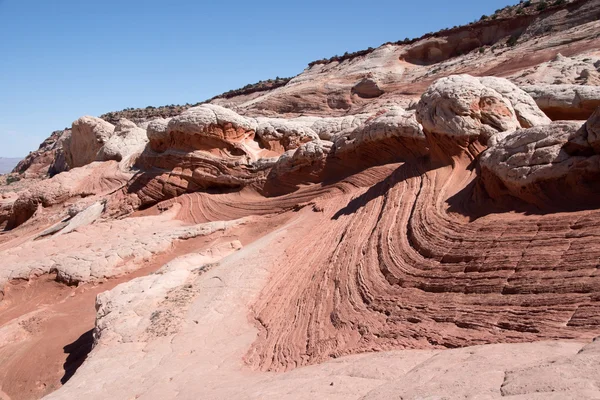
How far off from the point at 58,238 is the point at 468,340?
10322 mm

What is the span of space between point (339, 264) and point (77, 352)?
4328 mm

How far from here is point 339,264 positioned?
661 centimetres

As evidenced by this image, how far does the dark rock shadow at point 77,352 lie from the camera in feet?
23.5

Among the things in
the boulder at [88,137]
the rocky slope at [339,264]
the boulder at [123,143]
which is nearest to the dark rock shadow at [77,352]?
the rocky slope at [339,264]

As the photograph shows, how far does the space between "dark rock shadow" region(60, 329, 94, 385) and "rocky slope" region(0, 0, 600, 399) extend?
5 cm

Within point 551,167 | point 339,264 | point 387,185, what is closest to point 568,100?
point 387,185

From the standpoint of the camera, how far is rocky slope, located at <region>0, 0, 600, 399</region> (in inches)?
151

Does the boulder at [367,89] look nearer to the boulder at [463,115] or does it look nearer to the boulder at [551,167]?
the boulder at [463,115]

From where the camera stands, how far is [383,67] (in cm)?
3416

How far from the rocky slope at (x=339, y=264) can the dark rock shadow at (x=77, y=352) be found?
0.05 metres

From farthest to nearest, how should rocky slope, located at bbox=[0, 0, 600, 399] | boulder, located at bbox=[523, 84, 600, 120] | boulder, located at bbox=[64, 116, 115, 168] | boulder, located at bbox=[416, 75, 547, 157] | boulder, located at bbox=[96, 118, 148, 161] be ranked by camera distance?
boulder, located at bbox=[64, 116, 115, 168]
boulder, located at bbox=[96, 118, 148, 161]
boulder, located at bbox=[523, 84, 600, 120]
boulder, located at bbox=[416, 75, 547, 157]
rocky slope, located at bbox=[0, 0, 600, 399]

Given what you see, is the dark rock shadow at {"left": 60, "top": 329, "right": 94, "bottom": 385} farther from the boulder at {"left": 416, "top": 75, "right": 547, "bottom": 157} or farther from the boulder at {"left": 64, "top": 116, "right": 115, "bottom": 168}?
the boulder at {"left": 64, "top": 116, "right": 115, "bottom": 168}

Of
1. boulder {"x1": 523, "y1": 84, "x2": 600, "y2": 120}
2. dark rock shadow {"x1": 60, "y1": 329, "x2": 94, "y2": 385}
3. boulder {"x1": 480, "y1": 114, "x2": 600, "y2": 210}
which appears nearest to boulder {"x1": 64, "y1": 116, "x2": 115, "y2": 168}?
dark rock shadow {"x1": 60, "y1": 329, "x2": 94, "y2": 385}

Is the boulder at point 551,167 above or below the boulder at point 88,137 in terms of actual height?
below
